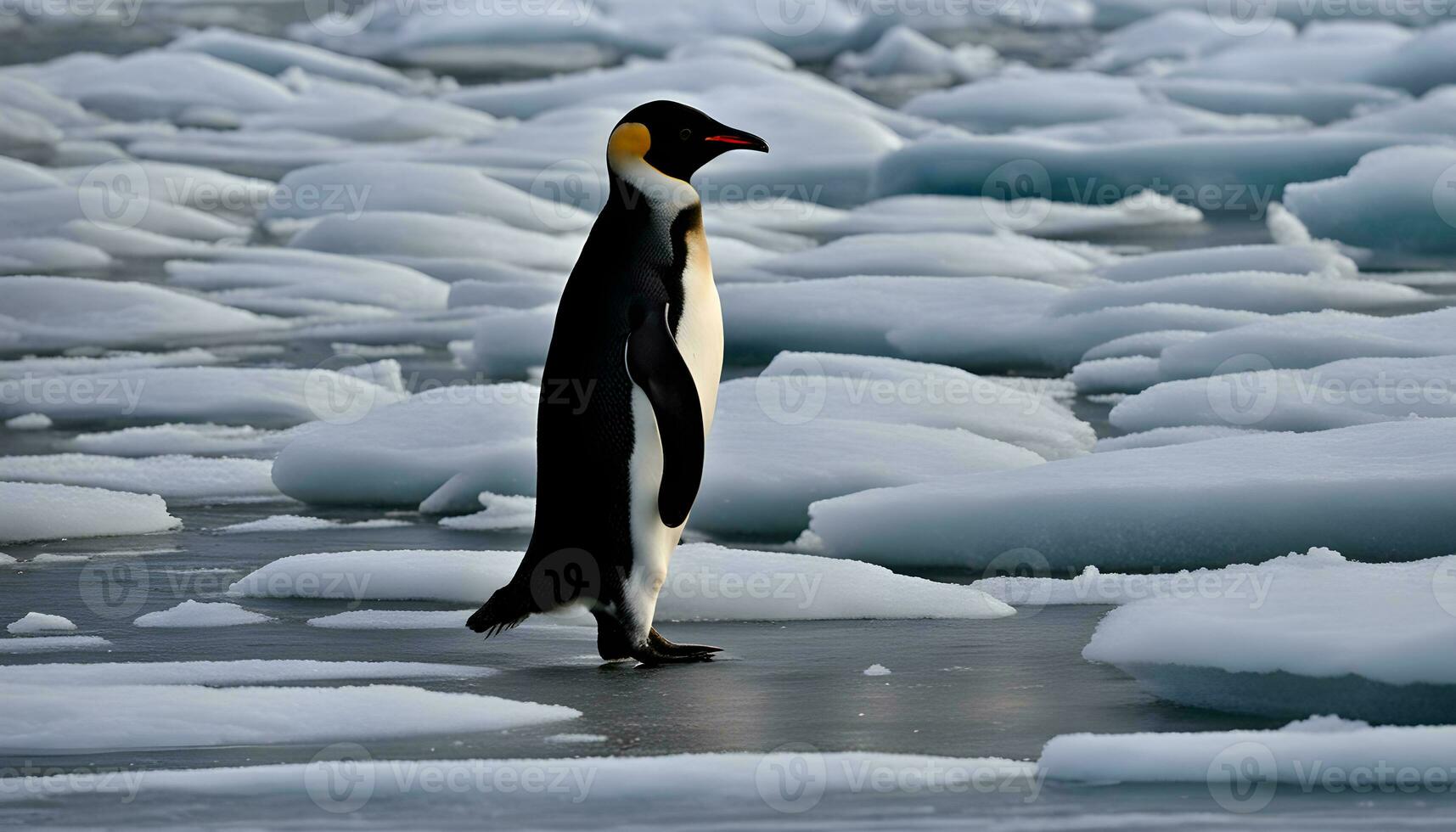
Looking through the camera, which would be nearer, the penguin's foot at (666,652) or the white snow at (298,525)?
the penguin's foot at (666,652)

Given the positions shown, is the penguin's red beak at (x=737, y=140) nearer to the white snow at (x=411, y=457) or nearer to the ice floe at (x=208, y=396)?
the white snow at (x=411, y=457)

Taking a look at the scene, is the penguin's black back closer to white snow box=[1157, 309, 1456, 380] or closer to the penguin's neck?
the penguin's neck

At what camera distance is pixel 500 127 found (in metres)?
21.4

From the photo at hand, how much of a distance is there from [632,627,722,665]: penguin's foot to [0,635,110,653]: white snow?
1082mm

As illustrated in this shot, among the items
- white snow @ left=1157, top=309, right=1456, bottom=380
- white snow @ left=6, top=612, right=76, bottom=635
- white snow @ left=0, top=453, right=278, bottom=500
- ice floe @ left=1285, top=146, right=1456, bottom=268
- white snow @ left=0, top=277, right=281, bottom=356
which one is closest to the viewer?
white snow @ left=6, top=612, right=76, bottom=635

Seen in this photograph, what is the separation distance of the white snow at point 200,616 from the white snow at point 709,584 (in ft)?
0.80

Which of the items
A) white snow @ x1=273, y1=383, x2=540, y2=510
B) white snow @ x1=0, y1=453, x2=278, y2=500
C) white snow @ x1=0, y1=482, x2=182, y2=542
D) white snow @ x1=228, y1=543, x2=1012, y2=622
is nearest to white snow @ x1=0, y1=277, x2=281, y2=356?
white snow @ x1=0, y1=453, x2=278, y2=500

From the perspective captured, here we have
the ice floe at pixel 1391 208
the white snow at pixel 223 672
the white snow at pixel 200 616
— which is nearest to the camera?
the white snow at pixel 223 672

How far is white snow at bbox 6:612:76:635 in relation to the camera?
14.1ft

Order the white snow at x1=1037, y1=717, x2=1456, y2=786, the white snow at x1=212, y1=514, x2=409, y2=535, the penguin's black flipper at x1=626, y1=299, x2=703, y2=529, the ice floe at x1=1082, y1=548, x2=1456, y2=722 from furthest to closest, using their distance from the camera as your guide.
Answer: the white snow at x1=212, y1=514, x2=409, y2=535 < the penguin's black flipper at x1=626, y1=299, x2=703, y2=529 < the ice floe at x1=1082, y1=548, x2=1456, y2=722 < the white snow at x1=1037, y1=717, x2=1456, y2=786

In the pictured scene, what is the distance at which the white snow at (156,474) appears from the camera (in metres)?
6.34

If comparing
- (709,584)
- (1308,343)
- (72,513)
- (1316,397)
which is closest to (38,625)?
(72,513)

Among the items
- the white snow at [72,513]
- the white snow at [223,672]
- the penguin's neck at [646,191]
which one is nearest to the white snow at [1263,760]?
the white snow at [223,672]

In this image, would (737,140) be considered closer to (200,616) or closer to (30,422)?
(200,616)
